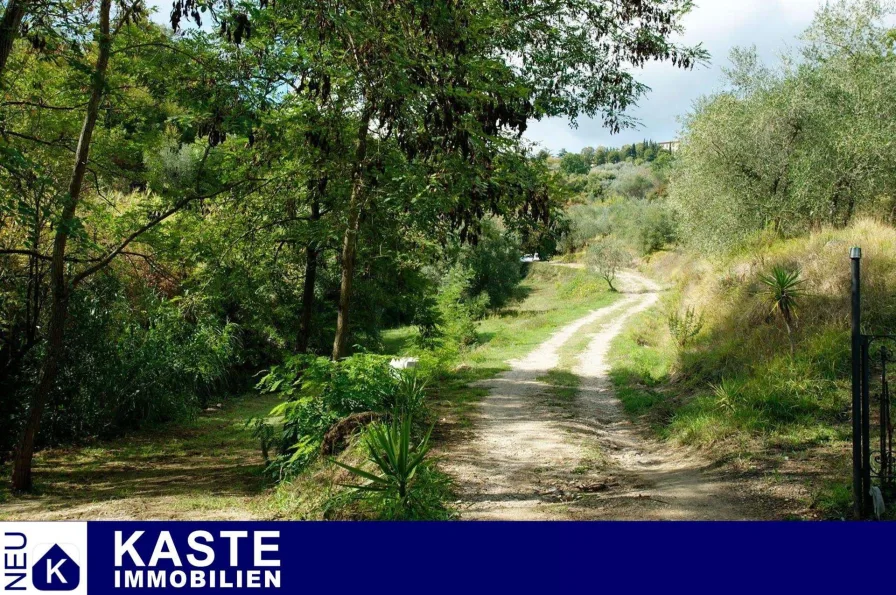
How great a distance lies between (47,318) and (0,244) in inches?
56.8

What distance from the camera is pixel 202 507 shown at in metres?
7.74

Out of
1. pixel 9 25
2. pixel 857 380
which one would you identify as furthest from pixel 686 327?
pixel 9 25

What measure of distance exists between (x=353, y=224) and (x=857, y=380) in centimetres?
648

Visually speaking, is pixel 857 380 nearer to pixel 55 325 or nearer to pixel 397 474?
pixel 397 474

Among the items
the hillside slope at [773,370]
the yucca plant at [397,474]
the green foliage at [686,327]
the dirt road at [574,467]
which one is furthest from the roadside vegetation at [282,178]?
the green foliage at [686,327]

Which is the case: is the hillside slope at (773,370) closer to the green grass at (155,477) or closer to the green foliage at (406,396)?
the green foliage at (406,396)

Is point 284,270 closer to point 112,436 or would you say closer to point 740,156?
point 112,436

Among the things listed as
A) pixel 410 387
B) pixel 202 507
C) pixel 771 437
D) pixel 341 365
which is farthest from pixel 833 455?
pixel 202 507

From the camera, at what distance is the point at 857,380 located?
5945mm

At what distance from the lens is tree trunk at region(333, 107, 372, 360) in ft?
29.4

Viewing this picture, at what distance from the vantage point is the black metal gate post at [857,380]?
5.84 meters

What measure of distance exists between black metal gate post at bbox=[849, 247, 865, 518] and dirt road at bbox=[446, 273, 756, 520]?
0.93 metres

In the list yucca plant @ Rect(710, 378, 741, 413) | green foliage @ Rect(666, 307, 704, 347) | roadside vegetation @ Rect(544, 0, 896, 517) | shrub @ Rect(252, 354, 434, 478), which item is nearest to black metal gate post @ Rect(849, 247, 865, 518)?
roadside vegetation @ Rect(544, 0, 896, 517)

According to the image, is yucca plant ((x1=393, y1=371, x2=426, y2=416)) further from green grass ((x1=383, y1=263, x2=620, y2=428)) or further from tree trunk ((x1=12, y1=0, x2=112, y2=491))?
tree trunk ((x1=12, y1=0, x2=112, y2=491))
